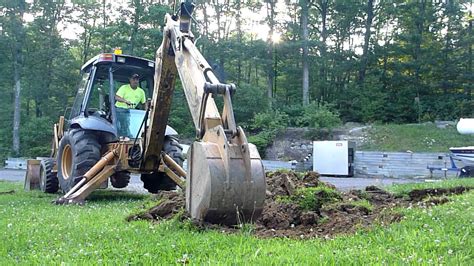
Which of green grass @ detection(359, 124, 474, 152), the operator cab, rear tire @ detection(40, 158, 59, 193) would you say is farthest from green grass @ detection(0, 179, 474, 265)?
green grass @ detection(359, 124, 474, 152)

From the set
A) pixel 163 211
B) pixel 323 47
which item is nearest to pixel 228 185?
pixel 163 211

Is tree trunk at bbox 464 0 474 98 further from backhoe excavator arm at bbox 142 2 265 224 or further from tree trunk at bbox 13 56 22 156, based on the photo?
backhoe excavator arm at bbox 142 2 265 224

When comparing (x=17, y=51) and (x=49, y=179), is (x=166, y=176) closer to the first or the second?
(x=49, y=179)

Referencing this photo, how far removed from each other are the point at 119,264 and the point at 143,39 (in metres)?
31.4

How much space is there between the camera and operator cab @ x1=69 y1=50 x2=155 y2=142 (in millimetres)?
9539

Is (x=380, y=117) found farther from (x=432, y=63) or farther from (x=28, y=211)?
(x=28, y=211)

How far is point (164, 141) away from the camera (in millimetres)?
9625

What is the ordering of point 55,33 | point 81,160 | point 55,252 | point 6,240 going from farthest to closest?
1. point 55,33
2. point 81,160
3. point 6,240
4. point 55,252

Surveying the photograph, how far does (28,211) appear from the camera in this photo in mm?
7090

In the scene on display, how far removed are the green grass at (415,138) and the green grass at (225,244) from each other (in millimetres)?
22590

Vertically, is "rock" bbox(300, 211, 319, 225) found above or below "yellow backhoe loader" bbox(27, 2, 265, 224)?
below

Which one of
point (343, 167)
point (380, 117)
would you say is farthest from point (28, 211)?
point (380, 117)

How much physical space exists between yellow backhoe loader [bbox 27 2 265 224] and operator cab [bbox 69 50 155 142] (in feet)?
0.06

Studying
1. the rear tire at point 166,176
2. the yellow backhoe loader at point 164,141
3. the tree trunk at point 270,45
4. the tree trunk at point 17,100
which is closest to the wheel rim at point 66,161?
the yellow backhoe loader at point 164,141
